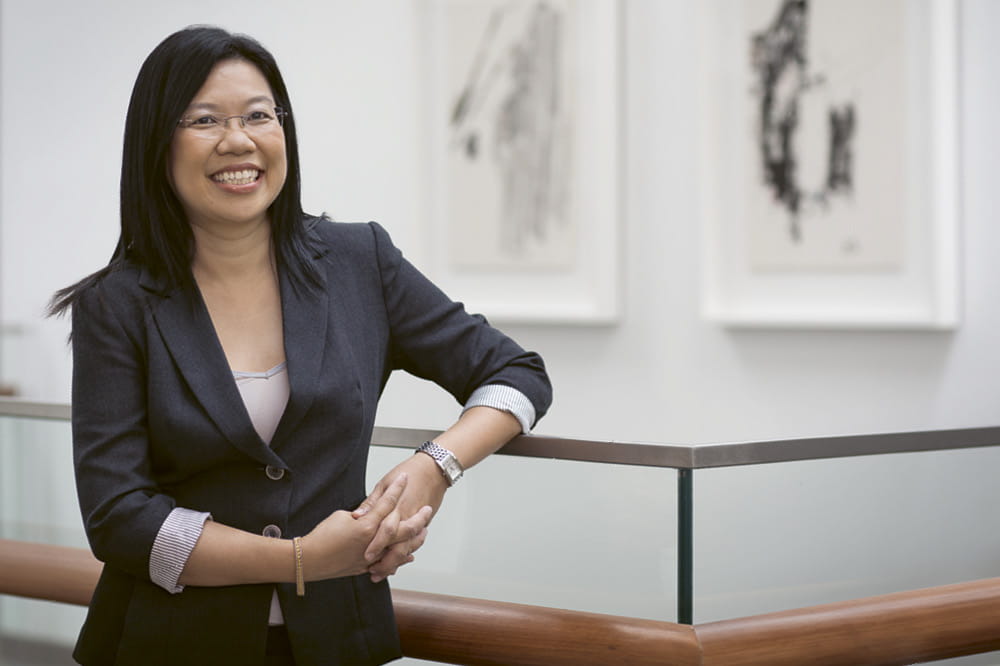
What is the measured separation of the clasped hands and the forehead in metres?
0.62

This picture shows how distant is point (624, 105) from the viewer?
4.21 meters

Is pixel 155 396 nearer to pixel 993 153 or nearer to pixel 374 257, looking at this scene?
pixel 374 257

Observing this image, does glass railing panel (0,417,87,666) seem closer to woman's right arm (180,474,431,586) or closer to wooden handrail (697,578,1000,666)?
woman's right arm (180,474,431,586)

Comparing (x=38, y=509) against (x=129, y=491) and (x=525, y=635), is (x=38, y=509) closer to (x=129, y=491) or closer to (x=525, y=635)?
(x=129, y=491)

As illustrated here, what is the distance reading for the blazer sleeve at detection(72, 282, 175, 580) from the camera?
1.65 meters

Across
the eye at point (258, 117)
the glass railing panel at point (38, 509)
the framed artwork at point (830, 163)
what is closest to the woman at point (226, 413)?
the eye at point (258, 117)

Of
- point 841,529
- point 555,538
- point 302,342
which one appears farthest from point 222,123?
point 841,529

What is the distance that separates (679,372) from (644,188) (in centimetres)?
68

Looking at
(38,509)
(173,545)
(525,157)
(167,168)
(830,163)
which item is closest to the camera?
(173,545)

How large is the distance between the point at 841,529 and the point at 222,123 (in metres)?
1.25

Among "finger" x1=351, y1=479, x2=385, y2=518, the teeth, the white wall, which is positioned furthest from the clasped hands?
the white wall

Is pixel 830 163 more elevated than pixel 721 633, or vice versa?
pixel 830 163

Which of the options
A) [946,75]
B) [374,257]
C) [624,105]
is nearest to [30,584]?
[374,257]

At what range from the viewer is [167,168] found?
5.75 ft
